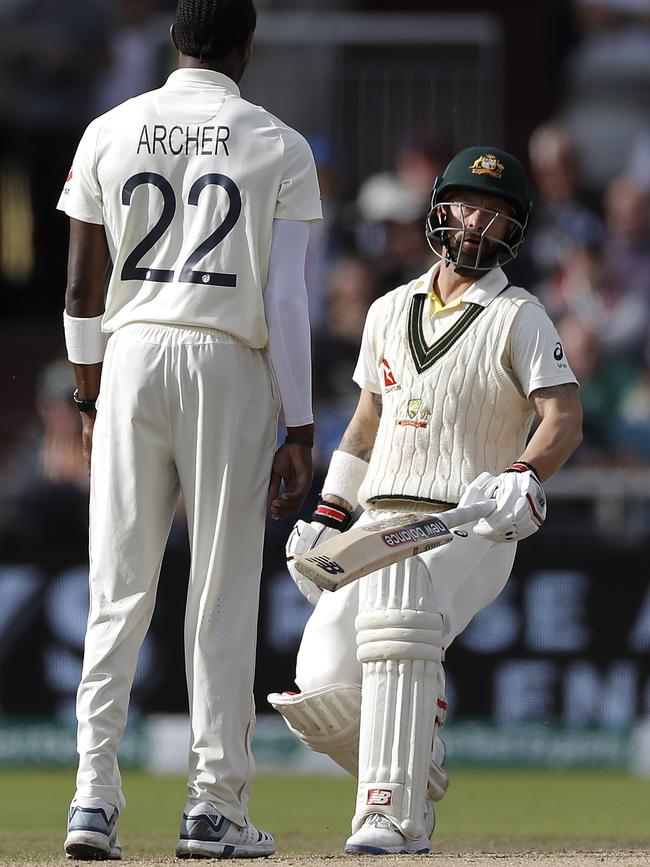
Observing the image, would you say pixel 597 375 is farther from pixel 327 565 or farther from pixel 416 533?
pixel 327 565

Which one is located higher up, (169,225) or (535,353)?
(169,225)

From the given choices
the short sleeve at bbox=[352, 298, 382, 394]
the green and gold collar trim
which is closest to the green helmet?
the green and gold collar trim

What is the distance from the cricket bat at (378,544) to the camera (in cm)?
459

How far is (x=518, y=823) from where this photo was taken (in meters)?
7.08

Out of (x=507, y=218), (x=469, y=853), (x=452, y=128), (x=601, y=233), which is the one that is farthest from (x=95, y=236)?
(x=452, y=128)

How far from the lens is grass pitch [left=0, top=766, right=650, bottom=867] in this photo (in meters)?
5.71

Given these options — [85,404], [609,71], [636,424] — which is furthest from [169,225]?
[609,71]

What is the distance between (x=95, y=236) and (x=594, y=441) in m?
6.08

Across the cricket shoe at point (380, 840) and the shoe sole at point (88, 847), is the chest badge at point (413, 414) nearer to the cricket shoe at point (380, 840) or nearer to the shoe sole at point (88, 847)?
the cricket shoe at point (380, 840)

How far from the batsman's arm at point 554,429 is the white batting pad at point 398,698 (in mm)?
466

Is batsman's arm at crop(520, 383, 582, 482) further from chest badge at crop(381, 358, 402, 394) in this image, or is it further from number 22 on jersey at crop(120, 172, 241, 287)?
number 22 on jersey at crop(120, 172, 241, 287)

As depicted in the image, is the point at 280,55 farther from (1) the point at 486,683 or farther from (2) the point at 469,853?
(2) the point at 469,853

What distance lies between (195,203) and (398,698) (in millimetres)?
1407

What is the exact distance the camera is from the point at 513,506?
4.73 m
